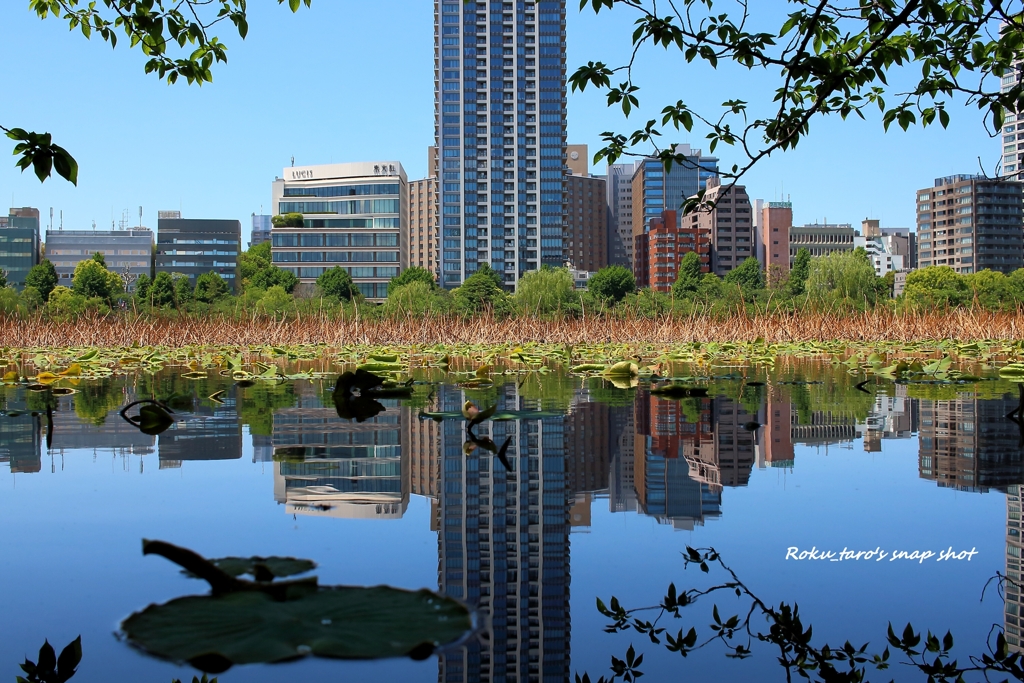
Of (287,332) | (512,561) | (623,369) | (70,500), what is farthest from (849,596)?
(287,332)

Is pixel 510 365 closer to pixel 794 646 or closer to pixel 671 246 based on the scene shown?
pixel 794 646

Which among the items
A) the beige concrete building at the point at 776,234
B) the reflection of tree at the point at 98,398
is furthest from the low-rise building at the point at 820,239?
the reflection of tree at the point at 98,398

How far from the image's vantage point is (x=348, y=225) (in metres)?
96.8

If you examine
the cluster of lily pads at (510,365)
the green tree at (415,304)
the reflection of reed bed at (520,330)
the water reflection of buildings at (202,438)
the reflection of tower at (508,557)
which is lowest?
the reflection of tower at (508,557)

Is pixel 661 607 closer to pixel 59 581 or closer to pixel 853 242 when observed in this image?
pixel 59 581

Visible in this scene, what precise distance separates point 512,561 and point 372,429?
2.06m

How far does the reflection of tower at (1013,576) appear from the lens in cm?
120

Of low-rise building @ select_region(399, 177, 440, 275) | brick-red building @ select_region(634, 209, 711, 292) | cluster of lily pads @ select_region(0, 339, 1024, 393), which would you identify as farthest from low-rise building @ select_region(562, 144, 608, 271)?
cluster of lily pads @ select_region(0, 339, 1024, 393)

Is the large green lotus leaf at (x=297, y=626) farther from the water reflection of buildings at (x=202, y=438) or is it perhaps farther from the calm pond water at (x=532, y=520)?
the water reflection of buildings at (x=202, y=438)

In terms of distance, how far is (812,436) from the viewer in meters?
3.35

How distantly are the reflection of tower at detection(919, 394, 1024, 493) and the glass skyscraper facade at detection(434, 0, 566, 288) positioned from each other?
309 feet

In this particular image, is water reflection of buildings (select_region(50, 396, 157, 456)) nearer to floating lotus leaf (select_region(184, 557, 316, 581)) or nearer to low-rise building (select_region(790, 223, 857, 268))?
floating lotus leaf (select_region(184, 557, 316, 581))

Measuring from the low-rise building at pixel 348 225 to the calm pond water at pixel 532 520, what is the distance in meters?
93.2

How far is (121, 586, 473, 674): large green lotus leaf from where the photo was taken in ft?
3.37
